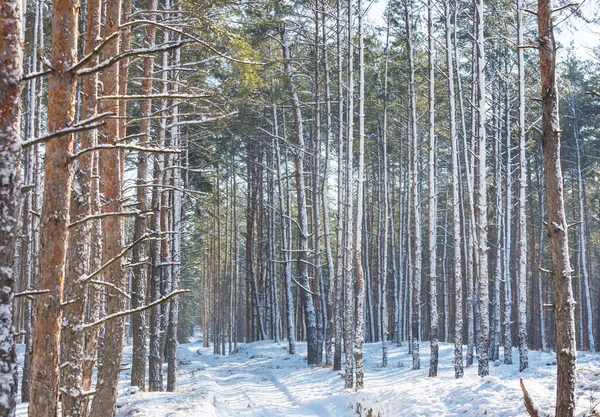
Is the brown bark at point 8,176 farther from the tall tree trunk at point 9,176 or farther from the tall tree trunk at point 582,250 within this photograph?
the tall tree trunk at point 582,250

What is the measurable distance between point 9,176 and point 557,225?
6.36 meters

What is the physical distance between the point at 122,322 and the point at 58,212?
4.01 meters

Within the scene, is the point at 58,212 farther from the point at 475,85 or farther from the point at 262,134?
the point at 262,134

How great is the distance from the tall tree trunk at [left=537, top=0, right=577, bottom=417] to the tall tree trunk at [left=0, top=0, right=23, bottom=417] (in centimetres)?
622

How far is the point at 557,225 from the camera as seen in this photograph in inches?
277

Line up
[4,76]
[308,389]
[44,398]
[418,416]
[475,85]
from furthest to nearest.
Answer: [475,85] → [308,389] → [418,416] → [44,398] → [4,76]

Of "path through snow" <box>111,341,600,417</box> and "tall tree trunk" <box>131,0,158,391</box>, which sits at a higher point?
"tall tree trunk" <box>131,0,158,391</box>

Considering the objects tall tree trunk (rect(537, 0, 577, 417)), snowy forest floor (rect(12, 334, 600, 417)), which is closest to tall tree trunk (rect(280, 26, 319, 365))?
snowy forest floor (rect(12, 334, 600, 417))

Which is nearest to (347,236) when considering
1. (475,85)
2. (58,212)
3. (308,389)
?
(308,389)

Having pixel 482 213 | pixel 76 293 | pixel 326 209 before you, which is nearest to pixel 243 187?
pixel 326 209

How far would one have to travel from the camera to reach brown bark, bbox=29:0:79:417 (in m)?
3.85

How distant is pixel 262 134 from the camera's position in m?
26.5

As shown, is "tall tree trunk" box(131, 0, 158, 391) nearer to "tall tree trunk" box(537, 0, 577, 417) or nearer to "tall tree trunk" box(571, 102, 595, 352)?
"tall tree trunk" box(537, 0, 577, 417)

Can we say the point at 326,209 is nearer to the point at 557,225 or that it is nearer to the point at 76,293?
the point at 557,225
